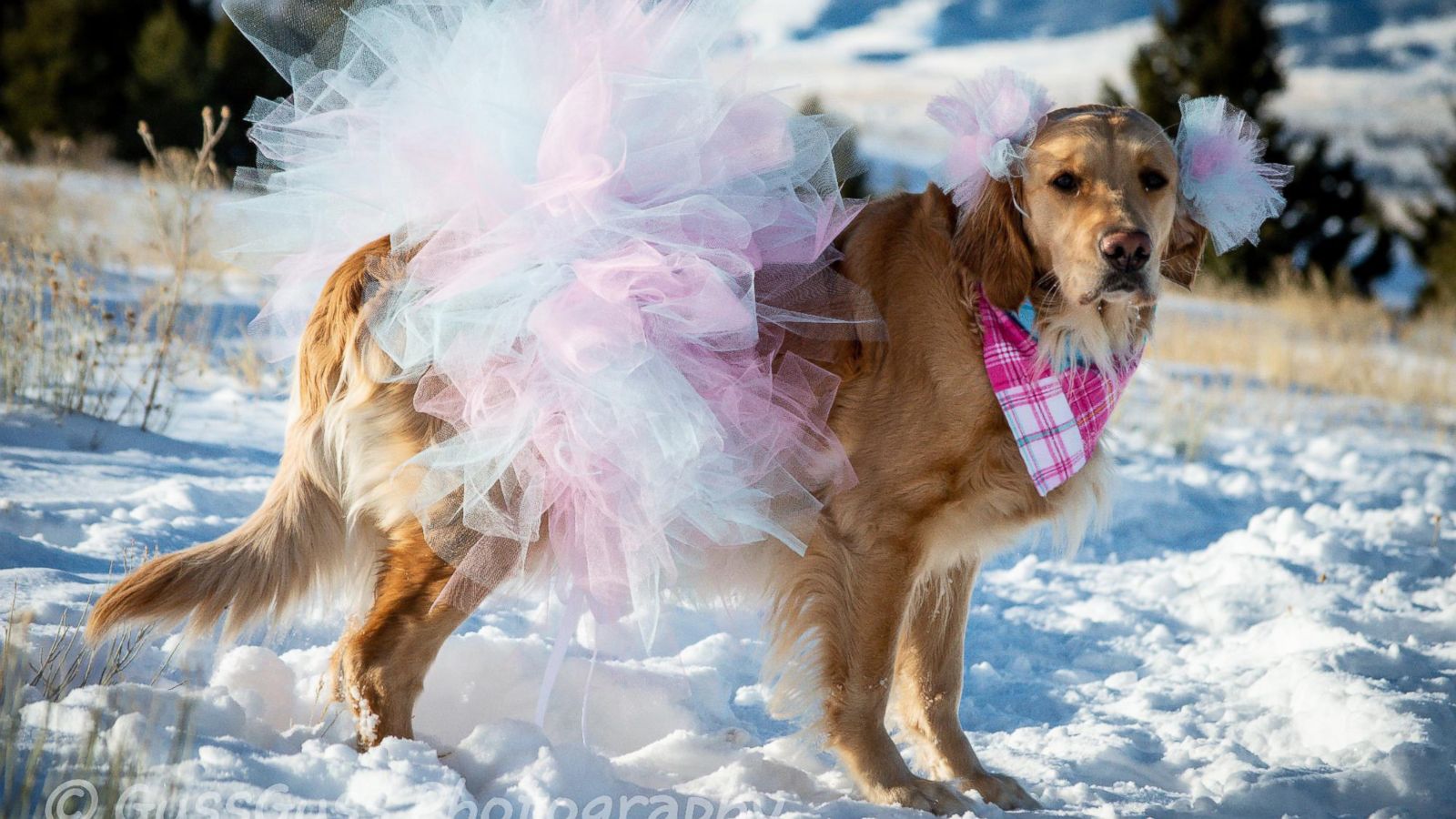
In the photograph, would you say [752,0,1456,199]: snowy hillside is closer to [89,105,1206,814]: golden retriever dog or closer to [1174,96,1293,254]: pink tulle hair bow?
[89,105,1206,814]: golden retriever dog

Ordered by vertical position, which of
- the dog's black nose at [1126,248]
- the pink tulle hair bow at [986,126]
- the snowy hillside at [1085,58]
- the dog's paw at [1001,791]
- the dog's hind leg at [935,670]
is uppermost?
the snowy hillside at [1085,58]

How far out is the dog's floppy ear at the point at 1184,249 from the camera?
2.69 m

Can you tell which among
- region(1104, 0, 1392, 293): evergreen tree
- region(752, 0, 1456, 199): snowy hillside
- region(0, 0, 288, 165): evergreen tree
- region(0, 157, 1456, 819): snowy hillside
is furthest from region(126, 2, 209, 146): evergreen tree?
region(1104, 0, 1392, 293): evergreen tree

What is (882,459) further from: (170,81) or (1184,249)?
(170,81)

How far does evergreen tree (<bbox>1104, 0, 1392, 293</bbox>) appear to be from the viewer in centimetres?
2133

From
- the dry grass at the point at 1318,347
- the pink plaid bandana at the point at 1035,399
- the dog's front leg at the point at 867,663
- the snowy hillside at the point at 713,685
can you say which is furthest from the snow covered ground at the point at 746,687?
the dry grass at the point at 1318,347

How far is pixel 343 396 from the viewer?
94.4 inches

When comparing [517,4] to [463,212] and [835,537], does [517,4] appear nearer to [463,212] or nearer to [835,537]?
[463,212]

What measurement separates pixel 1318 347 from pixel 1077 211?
32.2ft

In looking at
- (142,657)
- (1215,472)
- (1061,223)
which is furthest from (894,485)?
(1215,472)

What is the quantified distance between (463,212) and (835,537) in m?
1.19

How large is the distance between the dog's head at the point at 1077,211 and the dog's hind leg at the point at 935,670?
34.8 inches

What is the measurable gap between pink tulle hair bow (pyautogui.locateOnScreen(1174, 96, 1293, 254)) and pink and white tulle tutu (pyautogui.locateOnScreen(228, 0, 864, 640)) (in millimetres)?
928

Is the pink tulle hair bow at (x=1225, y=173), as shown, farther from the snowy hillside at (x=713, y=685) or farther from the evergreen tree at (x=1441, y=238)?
the evergreen tree at (x=1441, y=238)
